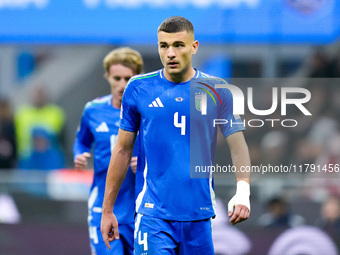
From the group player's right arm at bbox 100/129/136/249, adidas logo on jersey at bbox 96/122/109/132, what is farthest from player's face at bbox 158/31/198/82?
adidas logo on jersey at bbox 96/122/109/132

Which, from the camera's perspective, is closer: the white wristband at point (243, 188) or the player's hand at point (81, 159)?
the white wristband at point (243, 188)

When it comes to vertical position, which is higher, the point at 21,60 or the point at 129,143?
the point at 21,60

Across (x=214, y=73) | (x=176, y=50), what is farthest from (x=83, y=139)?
(x=214, y=73)

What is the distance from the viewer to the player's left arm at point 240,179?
4605 mm

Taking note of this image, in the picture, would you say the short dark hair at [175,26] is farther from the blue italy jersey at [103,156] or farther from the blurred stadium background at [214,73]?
the blurred stadium background at [214,73]

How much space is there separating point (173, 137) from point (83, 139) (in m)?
1.93

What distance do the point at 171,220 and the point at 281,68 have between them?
275 inches

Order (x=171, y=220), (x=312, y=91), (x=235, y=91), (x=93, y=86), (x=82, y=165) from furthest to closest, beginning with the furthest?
(x=93, y=86)
(x=312, y=91)
(x=82, y=165)
(x=235, y=91)
(x=171, y=220)

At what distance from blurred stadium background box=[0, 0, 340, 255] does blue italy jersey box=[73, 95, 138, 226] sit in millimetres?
3174

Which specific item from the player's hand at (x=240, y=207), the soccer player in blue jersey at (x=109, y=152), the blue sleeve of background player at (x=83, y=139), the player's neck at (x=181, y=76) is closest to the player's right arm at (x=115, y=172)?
the player's neck at (x=181, y=76)

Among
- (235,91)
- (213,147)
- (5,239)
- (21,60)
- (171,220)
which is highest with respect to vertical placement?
(21,60)

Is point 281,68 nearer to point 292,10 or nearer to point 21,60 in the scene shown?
point 292,10

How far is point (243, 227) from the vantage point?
358 inches

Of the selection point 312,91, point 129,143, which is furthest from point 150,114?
point 312,91
